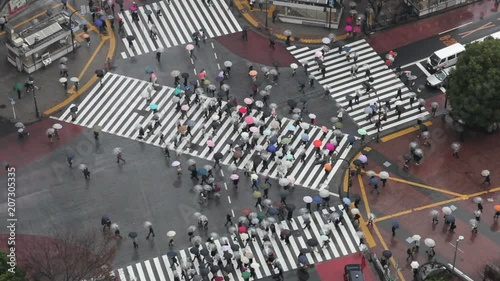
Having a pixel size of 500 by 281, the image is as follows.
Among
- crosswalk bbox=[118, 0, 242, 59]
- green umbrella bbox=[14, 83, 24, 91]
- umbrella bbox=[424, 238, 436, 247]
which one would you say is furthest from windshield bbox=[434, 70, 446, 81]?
green umbrella bbox=[14, 83, 24, 91]

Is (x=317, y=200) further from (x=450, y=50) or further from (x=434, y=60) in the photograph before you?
(x=450, y=50)

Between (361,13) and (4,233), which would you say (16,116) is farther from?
(361,13)

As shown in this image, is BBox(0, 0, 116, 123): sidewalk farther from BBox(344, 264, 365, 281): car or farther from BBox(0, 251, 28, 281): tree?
BBox(344, 264, 365, 281): car

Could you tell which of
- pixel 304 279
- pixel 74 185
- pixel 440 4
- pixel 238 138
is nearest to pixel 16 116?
pixel 74 185

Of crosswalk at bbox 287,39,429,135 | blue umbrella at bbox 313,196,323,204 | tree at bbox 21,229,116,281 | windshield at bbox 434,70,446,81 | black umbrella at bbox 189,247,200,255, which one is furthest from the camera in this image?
windshield at bbox 434,70,446,81

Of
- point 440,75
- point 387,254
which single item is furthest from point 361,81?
point 387,254
